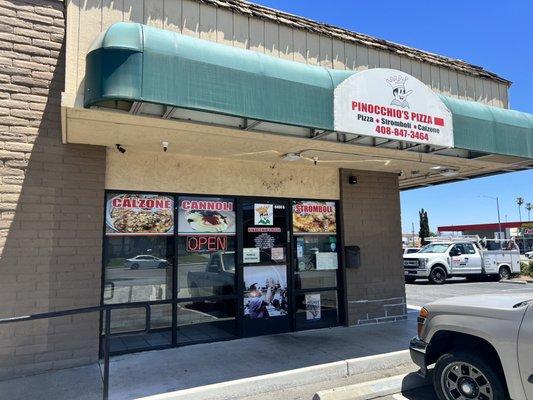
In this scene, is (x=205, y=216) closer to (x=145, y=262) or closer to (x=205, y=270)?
(x=205, y=270)

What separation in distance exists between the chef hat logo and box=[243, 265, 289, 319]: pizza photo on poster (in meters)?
3.80

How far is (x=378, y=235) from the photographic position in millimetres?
9133

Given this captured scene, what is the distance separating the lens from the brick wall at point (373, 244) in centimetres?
875

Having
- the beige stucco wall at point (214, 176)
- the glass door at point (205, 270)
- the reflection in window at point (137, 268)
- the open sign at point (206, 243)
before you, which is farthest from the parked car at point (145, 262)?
the beige stucco wall at point (214, 176)

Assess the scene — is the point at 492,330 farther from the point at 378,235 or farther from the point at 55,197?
the point at 55,197

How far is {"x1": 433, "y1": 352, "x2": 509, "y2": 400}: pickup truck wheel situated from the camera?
4.34m

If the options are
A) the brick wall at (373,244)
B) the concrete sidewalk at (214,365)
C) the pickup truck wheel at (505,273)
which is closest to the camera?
the concrete sidewalk at (214,365)

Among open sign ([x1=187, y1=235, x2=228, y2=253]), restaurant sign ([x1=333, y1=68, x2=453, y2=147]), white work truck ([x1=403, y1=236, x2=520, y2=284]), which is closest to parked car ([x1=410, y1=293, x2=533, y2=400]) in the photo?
restaurant sign ([x1=333, y1=68, x2=453, y2=147])

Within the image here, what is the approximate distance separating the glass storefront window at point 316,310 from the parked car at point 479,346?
3232mm

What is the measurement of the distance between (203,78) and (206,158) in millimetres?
2547

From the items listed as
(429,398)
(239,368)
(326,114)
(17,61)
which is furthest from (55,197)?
(429,398)

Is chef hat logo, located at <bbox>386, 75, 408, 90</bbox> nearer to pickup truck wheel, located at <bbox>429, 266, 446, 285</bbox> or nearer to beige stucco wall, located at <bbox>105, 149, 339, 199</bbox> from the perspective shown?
beige stucco wall, located at <bbox>105, 149, 339, 199</bbox>

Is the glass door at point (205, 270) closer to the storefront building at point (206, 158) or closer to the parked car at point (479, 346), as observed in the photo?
the storefront building at point (206, 158)

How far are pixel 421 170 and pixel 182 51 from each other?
19.9 feet
